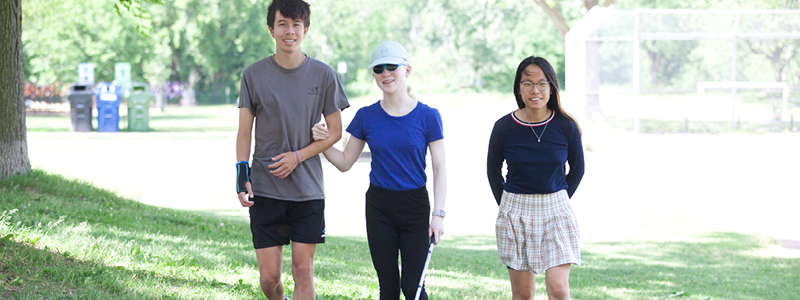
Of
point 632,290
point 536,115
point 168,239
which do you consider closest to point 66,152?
point 168,239

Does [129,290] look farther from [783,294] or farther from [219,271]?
[783,294]

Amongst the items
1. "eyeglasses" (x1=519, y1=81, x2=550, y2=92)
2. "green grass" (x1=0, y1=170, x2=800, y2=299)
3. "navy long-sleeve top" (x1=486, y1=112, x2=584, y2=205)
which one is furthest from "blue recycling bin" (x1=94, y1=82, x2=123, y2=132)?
"eyeglasses" (x1=519, y1=81, x2=550, y2=92)

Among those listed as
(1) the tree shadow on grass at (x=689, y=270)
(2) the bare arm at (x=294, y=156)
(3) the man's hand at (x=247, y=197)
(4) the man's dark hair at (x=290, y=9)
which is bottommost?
(1) the tree shadow on grass at (x=689, y=270)

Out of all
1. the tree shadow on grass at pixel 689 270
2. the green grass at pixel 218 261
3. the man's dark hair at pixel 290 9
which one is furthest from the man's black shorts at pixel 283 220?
the tree shadow on grass at pixel 689 270

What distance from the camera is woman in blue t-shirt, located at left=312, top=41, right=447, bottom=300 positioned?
388 cm

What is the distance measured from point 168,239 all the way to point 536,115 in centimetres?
431

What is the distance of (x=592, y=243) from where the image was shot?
984cm

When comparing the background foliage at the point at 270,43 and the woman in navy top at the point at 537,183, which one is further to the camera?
the background foliage at the point at 270,43

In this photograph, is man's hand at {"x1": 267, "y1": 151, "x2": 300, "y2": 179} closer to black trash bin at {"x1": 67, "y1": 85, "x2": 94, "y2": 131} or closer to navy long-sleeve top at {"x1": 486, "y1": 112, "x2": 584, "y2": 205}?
navy long-sleeve top at {"x1": 486, "y1": 112, "x2": 584, "y2": 205}

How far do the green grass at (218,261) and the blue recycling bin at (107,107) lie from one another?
1613 cm

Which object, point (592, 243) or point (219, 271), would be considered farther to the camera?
point (592, 243)

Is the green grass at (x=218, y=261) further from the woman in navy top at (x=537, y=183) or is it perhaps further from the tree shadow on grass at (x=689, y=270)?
the woman in navy top at (x=537, y=183)

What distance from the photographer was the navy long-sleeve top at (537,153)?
400cm

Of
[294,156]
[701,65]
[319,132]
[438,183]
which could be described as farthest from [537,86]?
[701,65]
